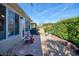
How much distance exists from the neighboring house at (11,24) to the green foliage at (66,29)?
1.32 ft

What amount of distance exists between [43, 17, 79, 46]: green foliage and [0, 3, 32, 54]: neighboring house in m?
0.40

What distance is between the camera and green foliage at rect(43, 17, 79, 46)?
475 cm

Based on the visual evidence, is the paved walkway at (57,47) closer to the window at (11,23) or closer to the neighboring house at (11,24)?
the neighboring house at (11,24)

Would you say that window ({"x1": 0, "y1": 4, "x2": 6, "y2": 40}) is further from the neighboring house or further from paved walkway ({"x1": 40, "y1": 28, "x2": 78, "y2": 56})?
paved walkway ({"x1": 40, "y1": 28, "x2": 78, "y2": 56})

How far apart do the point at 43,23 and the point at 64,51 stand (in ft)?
1.95

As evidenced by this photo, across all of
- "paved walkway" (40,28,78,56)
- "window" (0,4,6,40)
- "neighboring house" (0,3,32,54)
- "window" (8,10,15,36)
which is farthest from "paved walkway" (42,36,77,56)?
"window" (0,4,6,40)

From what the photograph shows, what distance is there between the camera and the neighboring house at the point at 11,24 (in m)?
4.75

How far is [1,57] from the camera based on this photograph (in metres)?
4.70

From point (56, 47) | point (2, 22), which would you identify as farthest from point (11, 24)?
point (56, 47)

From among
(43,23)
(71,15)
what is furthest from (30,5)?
(71,15)

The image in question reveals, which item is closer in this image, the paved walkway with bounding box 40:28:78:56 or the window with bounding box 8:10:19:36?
the paved walkway with bounding box 40:28:78:56

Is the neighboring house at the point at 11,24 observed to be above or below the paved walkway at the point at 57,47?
above

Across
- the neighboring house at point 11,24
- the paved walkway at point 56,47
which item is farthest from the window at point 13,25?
the paved walkway at point 56,47

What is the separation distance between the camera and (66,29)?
15.7 ft
